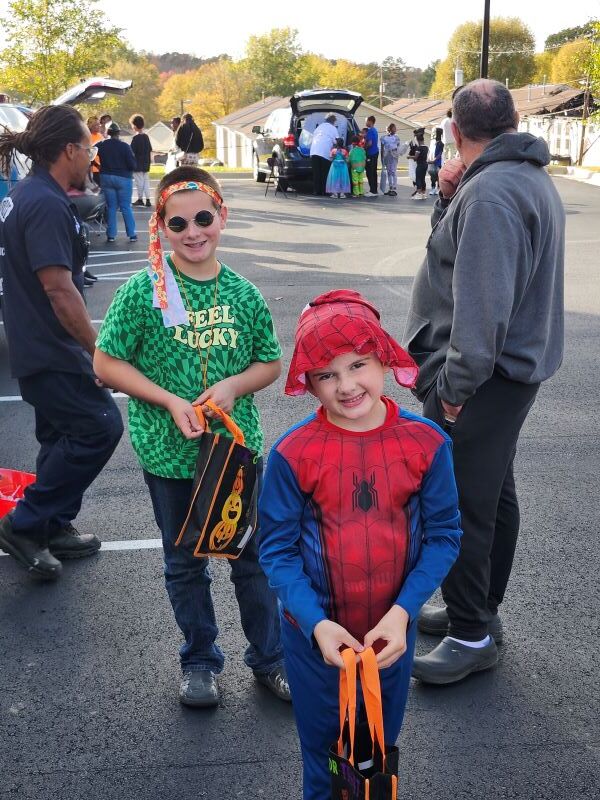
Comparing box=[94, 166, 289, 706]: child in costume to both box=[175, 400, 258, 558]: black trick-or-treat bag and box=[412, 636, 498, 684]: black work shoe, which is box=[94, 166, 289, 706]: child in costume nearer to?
box=[175, 400, 258, 558]: black trick-or-treat bag

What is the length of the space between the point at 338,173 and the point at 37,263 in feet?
65.7

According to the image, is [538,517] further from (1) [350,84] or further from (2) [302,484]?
(1) [350,84]

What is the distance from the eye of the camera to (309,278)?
12.2 m

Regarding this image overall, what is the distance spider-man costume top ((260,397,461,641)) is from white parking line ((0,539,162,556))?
2474mm

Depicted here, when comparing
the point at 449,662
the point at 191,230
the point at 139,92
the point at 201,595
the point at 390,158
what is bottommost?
the point at 449,662

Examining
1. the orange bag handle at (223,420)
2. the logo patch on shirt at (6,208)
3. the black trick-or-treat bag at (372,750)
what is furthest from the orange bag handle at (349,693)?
the logo patch on shirt at (6,208)

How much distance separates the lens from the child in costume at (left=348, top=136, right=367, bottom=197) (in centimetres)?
2302

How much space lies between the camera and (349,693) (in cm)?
201

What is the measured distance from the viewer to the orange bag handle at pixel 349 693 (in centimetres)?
202

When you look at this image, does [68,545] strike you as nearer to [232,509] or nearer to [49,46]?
[232,509]

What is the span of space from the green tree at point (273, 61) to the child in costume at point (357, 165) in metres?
101

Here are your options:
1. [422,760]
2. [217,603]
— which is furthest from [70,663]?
[422,760]

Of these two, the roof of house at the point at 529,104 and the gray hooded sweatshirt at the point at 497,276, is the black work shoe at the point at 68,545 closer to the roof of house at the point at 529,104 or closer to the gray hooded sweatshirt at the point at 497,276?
the gray hooded sweatshirt at the point at 497,276

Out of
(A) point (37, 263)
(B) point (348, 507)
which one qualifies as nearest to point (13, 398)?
(A) point (37, 263)
